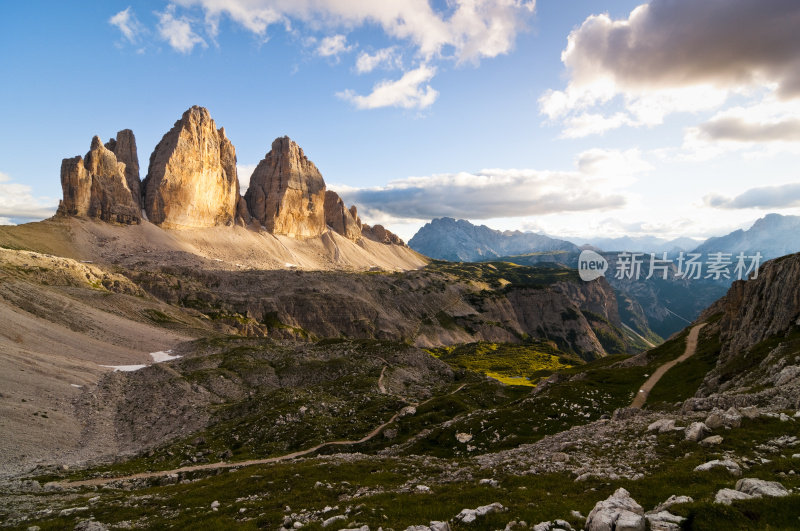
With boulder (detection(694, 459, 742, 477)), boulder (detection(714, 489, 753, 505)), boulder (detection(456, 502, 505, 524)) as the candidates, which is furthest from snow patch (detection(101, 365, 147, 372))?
boulder (detection(714, 489, 753, 505))

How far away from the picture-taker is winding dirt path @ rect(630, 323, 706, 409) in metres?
53.5

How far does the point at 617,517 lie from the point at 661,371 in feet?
209

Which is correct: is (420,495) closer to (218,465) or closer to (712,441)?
(712,441)

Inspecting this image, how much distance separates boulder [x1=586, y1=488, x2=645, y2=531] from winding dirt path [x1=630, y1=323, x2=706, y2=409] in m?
43.2

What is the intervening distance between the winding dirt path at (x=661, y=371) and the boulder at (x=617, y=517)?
1702 inches

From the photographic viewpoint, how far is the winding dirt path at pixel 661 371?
5353 centimetres

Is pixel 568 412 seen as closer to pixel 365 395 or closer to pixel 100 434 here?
pixel 365 395

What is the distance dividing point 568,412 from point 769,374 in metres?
19.6

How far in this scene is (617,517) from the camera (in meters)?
13.0

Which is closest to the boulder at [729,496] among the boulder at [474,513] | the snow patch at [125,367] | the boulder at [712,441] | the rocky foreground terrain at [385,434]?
the rocky foreground terrain at [385,434]

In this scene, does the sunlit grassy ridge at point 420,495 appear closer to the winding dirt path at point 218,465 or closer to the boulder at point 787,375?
the winding dirt path at point 218,465

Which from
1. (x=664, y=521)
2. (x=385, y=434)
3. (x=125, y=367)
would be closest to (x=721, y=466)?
(x=664, y=521)

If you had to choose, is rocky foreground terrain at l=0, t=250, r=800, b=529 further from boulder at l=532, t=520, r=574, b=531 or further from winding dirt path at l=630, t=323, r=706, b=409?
Result: winding dirt path at l=630, t=323, r=706, b=409

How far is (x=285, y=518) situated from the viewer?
21.7m
